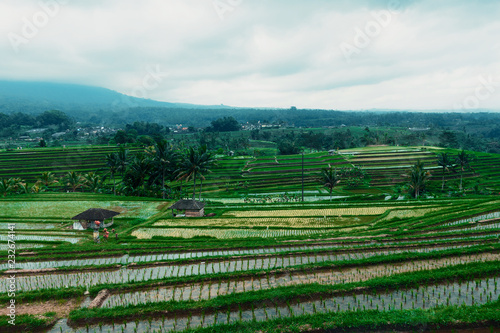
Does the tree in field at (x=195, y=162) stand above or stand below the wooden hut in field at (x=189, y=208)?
above

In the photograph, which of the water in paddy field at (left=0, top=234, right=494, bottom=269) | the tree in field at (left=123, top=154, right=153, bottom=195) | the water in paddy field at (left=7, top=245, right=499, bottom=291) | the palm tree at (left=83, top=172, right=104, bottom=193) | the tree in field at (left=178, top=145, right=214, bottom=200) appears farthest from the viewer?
the palm tree at (left=83, top=172, right=104, bottom=193)

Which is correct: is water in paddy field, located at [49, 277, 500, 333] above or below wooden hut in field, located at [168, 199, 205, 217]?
above

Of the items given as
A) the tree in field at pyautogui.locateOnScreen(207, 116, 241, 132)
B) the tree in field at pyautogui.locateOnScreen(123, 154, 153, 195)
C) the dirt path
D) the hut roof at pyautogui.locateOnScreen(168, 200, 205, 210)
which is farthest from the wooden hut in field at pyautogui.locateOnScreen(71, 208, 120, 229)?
the tree in field at pyautogui.locateOnScreen(207, 116, 241, 132)

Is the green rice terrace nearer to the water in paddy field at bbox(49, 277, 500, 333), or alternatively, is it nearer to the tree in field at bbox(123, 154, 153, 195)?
the water in paddy field at bbox(49, 277, 500, 333)

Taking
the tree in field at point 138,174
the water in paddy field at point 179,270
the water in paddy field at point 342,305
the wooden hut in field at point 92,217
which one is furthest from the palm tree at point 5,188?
the water in paddy field at point 342,305

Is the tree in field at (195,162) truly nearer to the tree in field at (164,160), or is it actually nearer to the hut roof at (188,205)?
the hut roof at (188,205)

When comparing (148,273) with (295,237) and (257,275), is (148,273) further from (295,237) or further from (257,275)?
(295,237)

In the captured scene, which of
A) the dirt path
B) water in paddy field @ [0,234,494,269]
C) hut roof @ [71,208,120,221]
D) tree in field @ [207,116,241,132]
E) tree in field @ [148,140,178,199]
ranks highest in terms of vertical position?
tree in field @ [207,116,241,132]
